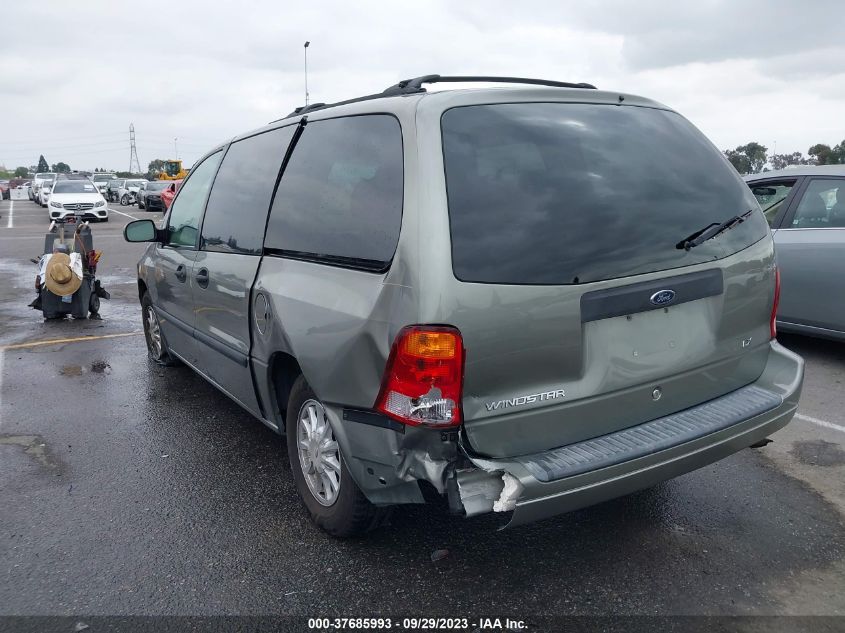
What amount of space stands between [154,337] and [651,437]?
15.1 feet

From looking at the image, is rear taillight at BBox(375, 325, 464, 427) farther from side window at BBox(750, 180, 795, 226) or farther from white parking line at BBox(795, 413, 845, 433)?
side window at BBox(750, 180, 795, 226)

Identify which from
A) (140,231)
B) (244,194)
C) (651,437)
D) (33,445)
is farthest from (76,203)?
(651,437)

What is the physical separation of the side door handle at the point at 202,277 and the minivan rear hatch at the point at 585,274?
2.07m

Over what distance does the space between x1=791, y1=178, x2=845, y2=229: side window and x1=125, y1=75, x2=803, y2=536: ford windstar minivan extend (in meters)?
3.30

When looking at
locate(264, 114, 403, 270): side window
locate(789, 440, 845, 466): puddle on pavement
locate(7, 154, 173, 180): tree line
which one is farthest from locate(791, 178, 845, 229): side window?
locate(7, 154, 173, 180): tree line

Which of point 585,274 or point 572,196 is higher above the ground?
point 572,196

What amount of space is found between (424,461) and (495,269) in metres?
0.72

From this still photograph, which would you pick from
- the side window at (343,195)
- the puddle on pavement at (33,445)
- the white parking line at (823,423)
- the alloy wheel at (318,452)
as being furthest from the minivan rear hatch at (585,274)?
the puddle on pavement at (33,445)

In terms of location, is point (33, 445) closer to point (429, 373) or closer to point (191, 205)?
point (191, 205)

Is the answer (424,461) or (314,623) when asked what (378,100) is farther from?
(314,623)

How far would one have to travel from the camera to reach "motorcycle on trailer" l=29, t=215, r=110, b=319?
26.1ft

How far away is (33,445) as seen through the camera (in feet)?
14.7

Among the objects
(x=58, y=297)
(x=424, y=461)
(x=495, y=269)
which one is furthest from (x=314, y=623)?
(x=58, y=297)

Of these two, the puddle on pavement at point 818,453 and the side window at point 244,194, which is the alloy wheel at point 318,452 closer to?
the side window at point 244,194
